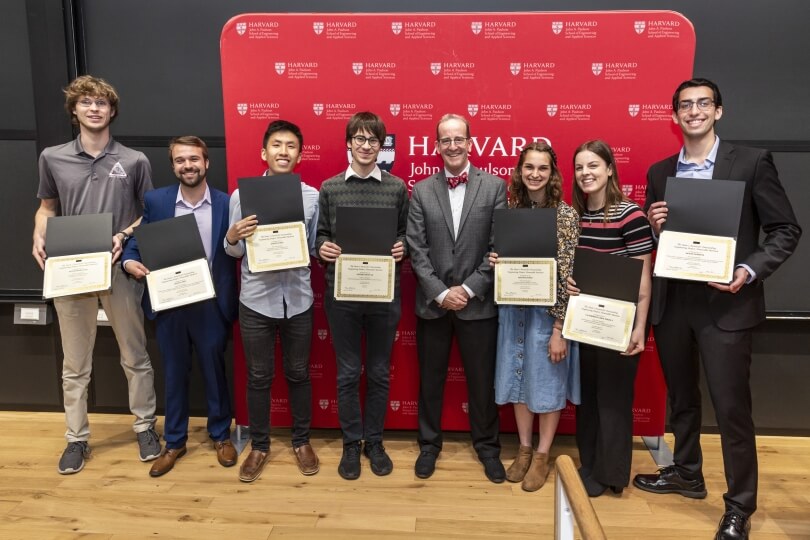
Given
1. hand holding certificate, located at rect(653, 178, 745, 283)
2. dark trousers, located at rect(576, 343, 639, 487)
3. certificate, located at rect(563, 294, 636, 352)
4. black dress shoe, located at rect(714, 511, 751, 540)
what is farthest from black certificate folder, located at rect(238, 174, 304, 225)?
black dress shoe, located at rect(714, 511, 751, 540)

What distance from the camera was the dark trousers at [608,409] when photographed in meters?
2.64

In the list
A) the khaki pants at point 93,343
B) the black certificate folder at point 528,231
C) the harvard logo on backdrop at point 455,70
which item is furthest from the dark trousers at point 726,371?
the khaki pants at point 93,343

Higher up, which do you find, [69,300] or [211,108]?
[211,108]

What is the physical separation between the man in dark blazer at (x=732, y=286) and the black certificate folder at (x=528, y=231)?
1.49ft

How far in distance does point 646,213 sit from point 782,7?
180 cm

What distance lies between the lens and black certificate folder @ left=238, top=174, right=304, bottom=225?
2.71 m

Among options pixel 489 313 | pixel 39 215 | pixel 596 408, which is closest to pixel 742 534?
pixel 596 408

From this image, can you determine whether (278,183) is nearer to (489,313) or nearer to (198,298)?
(198,298)

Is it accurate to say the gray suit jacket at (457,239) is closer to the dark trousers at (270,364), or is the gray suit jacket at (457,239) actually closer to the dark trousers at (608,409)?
the dark trousers at (608,409)

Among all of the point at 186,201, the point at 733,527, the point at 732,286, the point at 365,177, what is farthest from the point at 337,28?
the point at 733,527

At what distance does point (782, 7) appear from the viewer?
10.8ft

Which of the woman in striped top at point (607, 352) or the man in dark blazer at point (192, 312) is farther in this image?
the man in dark blazer at point (192, 312)

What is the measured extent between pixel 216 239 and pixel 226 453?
121cm

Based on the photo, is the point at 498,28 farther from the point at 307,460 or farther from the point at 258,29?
the point at 307,460
